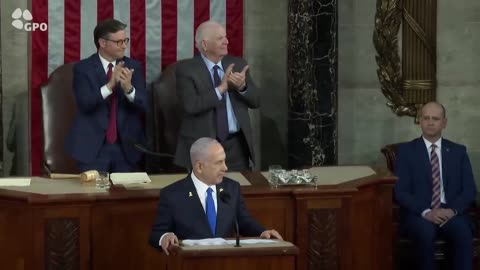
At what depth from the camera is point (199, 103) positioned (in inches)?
373

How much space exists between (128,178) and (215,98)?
3.27 feet

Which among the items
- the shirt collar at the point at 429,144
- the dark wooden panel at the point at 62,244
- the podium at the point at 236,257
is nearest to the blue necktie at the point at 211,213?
the podium at the point at 236,257

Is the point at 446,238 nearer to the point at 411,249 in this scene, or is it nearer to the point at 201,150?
the point at 411,249

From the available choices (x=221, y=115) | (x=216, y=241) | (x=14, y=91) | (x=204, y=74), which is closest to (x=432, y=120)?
(x=221, y=115)

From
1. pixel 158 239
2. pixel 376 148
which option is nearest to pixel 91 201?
pixel 158 239

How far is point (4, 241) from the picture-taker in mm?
8398

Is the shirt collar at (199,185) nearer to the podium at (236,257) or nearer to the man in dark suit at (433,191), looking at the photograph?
the podium at (236,257)

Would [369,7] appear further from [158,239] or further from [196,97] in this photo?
[158,239]

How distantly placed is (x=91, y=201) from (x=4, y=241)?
0.64 meters

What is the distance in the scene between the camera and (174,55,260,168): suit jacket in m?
9.48

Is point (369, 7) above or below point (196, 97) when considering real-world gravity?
above

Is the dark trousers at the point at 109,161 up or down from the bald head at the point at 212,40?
down

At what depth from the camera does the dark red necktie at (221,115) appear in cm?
963

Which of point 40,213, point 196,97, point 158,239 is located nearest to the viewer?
point 158,239
